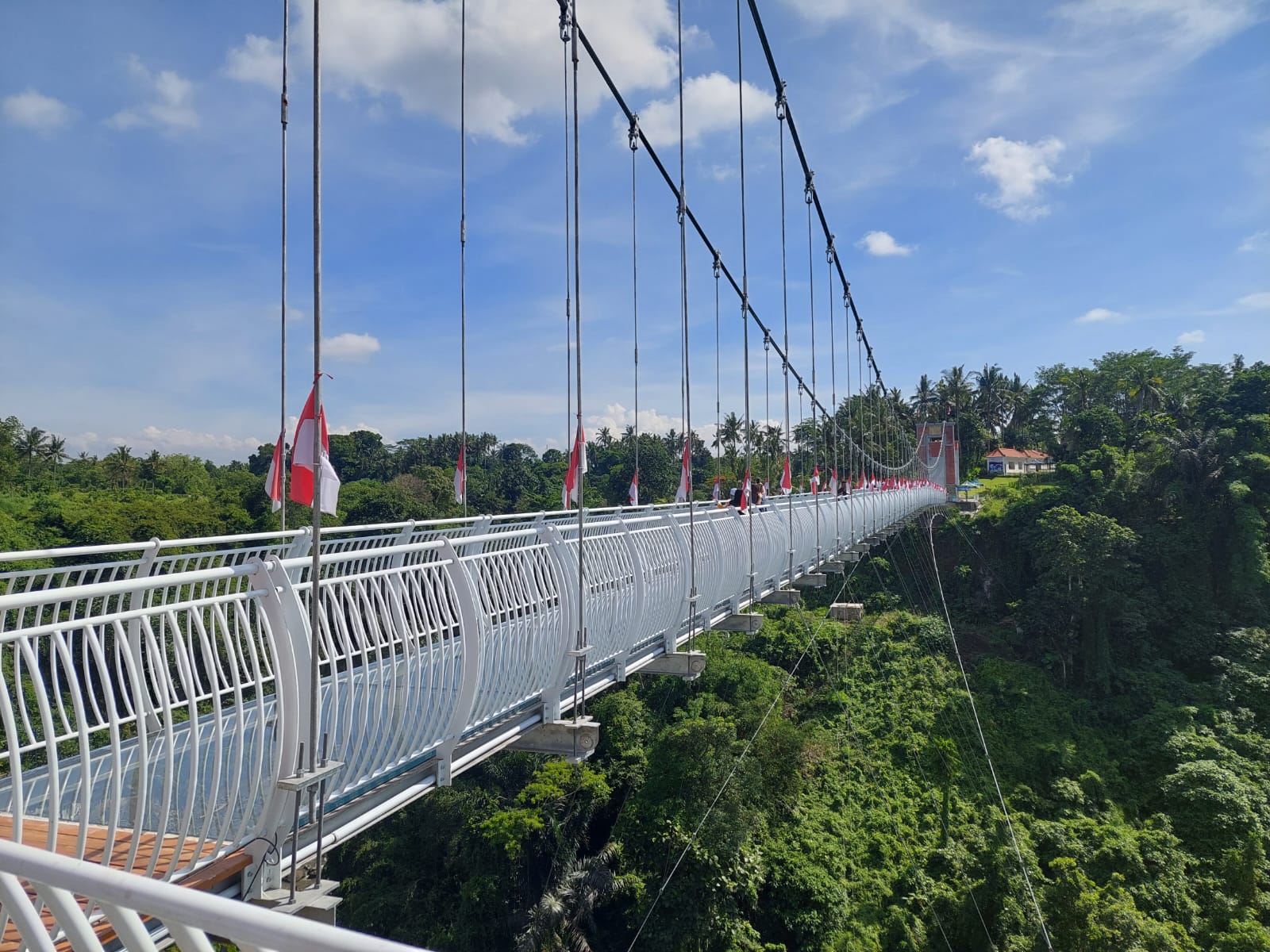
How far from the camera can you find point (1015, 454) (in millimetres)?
56094

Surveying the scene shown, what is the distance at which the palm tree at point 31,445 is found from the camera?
1617 inches

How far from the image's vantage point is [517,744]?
3.93m

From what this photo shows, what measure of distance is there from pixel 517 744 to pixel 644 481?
40.6 metres

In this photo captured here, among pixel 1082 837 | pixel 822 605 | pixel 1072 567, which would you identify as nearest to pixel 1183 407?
pixel 1072 567

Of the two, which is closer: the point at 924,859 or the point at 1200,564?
the point at 924,859

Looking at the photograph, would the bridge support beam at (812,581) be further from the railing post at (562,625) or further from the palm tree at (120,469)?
the palm tree at (120,469)

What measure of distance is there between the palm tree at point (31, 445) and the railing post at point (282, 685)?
154ft

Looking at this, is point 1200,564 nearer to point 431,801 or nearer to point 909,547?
point 909,547

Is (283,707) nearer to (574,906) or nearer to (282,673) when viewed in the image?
(282,673)

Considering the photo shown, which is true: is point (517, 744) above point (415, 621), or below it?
below

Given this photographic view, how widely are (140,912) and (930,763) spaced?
2102 centimetres

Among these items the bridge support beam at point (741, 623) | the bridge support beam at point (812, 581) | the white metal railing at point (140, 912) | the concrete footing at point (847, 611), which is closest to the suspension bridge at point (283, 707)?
the white metal railing at point (140, 912)

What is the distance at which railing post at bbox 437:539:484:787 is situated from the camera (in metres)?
3.04

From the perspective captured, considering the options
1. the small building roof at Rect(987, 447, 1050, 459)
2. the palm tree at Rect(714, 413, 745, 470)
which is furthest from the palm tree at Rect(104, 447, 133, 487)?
the small building roof at Rect(987, 447, 1050, 459)
